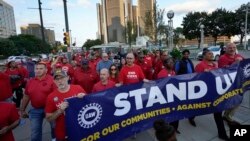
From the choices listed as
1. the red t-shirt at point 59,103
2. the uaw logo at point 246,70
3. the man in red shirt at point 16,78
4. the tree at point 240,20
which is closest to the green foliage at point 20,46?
the tree at point 240,20

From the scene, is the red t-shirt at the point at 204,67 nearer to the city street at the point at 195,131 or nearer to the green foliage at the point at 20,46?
the city street at the point at 195,131

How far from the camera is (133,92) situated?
4.43 meters

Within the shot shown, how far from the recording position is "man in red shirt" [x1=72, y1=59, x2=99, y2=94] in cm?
631

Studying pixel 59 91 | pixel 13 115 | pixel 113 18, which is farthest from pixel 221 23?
pixel 13 115

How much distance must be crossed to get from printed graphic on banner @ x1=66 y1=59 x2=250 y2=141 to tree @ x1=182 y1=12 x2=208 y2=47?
6448cm

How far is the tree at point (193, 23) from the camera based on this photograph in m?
67.4

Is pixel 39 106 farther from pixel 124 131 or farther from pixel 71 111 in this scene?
pixel 124 131

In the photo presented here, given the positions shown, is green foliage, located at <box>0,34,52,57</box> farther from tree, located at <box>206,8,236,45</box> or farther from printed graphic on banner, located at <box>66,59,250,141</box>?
printed graphic on banner, located at <box>66,59,250,141</box>

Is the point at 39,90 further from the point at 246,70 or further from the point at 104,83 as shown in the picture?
the point at 246,70

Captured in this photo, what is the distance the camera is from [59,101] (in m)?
3.70

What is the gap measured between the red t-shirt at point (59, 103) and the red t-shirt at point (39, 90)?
2.40 feet

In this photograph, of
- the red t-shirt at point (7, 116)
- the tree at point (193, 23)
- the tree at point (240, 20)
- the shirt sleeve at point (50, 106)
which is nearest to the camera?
the red t-shirt at point (7, 116)

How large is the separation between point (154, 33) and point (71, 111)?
25.7 metres

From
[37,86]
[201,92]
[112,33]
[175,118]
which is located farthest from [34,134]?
[112,33]
